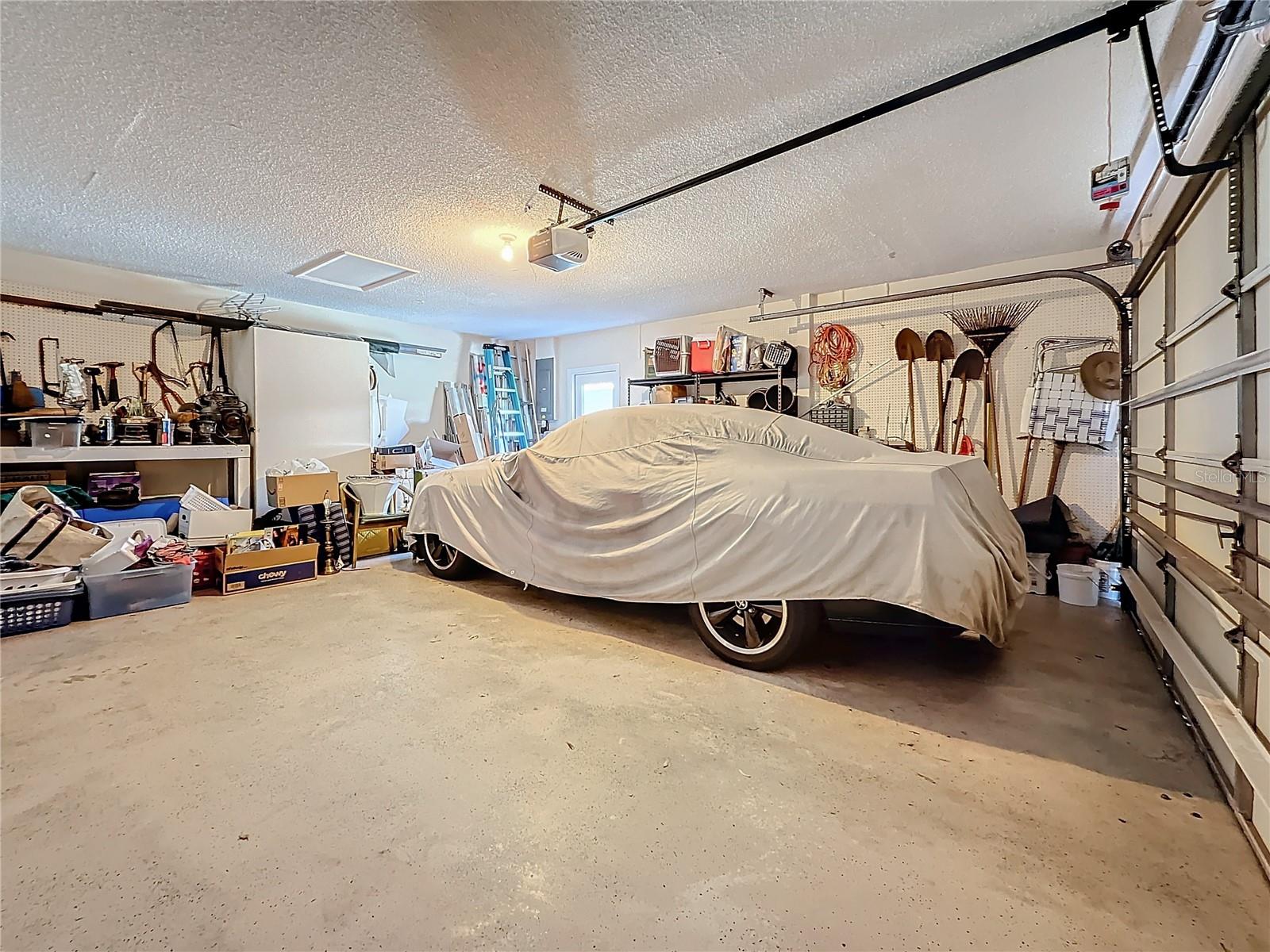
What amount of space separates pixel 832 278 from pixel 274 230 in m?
4.14

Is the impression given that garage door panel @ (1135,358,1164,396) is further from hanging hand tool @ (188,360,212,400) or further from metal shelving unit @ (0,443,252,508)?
hanging hand tool @ (188,360,212,400)

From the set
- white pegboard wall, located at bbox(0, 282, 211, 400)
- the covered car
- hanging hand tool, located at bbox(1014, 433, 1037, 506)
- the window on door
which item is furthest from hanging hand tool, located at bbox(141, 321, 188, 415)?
hanging hand tool, located at bbox(1014, 433, 1037, 506)

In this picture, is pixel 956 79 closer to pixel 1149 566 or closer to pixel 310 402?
pixel 1149 566

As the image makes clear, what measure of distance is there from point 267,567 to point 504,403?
3.64 m

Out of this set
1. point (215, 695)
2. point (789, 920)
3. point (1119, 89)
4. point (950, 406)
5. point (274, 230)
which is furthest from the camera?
point (950, 406)

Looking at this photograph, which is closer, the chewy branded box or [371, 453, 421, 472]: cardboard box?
the chewy branded box

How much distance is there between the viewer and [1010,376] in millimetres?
4188

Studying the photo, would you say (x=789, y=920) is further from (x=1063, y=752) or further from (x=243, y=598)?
(x=243, y=598)

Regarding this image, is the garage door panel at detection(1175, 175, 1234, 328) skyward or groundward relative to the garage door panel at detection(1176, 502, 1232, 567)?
skyward

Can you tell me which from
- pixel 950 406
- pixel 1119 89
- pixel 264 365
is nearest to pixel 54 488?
pixel 264 365

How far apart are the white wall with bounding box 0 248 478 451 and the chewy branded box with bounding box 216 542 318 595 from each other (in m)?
2.44


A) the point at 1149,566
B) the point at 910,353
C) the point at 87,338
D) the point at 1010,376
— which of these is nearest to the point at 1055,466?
the point at 1010,376

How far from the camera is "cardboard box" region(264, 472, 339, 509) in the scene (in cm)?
432

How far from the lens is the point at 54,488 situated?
12.8 ft
